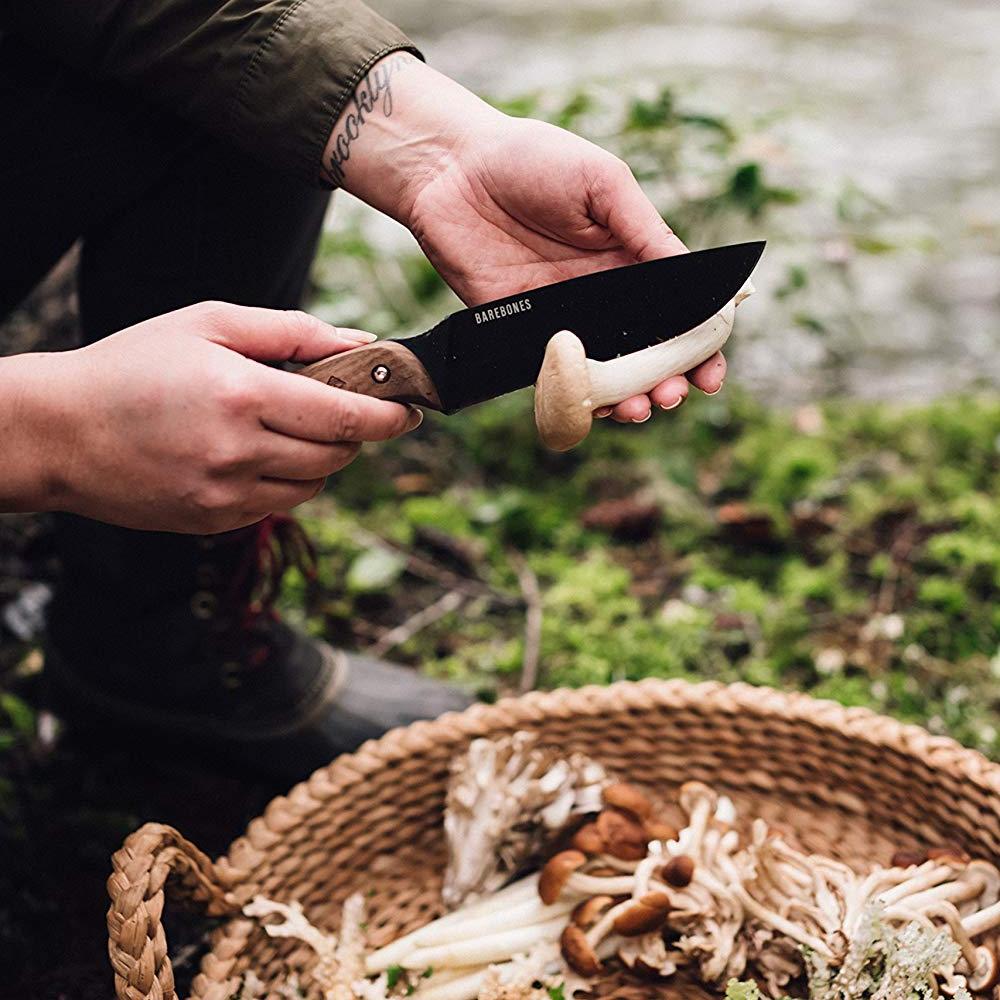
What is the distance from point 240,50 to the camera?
157 centimetres

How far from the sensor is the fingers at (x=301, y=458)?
122 cm

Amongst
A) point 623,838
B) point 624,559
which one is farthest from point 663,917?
point 624,559

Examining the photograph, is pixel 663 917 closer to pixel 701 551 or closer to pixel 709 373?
pixel 709 373

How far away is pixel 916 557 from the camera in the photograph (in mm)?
2508

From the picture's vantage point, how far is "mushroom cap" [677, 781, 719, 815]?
5.44ft

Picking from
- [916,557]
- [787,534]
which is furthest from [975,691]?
[787,534]

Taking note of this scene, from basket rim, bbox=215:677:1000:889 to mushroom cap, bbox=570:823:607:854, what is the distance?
20 cm

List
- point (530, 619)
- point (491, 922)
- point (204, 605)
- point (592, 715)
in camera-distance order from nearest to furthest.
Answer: point (491, 922)
point (592, 715)
point (204, 605)
point (530, 619)

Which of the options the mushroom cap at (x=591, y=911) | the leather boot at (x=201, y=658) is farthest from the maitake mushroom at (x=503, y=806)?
the leather boot at (x=201, y=658)

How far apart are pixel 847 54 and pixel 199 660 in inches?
190

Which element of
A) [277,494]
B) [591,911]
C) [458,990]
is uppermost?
[277,494]

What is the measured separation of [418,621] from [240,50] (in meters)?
1.32

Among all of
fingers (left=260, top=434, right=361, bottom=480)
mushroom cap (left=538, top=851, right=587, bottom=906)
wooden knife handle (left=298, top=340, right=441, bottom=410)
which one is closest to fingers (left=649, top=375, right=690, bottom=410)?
wooden knife handle (left=298, top=340, right=441, bottom=410)

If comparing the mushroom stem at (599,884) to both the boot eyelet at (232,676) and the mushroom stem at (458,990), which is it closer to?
the mushroom stem at (458,990)
